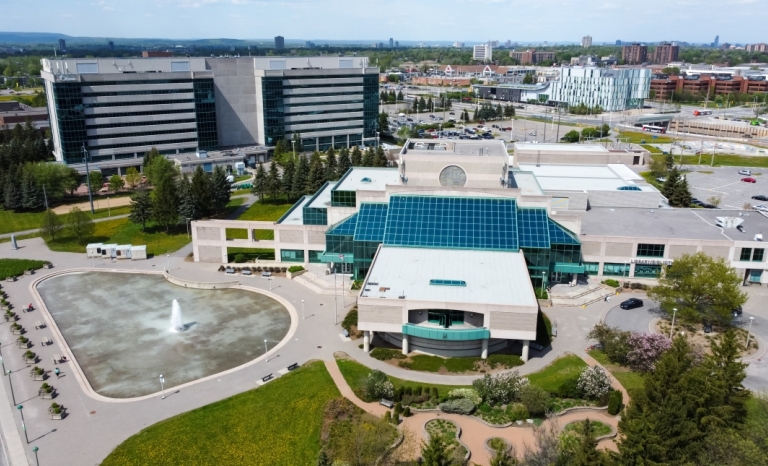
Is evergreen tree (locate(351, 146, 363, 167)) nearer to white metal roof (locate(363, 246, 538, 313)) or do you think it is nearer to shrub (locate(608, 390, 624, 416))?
white metal roof (locate(363, 246, 538, 313))

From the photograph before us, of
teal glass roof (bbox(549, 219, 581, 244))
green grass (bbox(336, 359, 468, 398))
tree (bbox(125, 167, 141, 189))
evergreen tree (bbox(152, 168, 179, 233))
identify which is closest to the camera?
green grass (bbox(336, 359, 468, 398))

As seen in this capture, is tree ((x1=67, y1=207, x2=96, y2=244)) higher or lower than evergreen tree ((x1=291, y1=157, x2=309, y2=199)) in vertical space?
lower

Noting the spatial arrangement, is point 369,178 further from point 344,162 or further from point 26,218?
point 26,218

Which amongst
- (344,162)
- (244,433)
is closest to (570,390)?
(244,433)

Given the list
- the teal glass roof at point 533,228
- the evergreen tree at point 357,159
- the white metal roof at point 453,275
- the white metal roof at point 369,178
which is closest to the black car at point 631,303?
the teal glass roof at point 533,228

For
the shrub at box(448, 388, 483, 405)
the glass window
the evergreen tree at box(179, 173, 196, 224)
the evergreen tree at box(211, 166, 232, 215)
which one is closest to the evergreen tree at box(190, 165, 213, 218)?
the evergreen tree at box(179, 173, 196, 224)

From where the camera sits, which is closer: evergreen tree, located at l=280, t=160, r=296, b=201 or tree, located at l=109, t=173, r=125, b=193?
evergreen tree, located at l=280, t=160, r=296, b=201

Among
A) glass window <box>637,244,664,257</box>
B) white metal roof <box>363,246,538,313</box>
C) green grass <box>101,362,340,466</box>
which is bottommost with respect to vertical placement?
green grass <box>101,362,340,466</box>

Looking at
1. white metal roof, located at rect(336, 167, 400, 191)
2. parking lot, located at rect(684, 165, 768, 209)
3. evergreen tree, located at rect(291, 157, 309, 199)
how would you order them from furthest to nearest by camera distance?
1. parking lot, located at rect(684, 165, 768, 209)
2. evergreen tree, located at rect(291, 157, 309, 199)
3. white metal roof, located at rect(336, 167, 400, 191)
